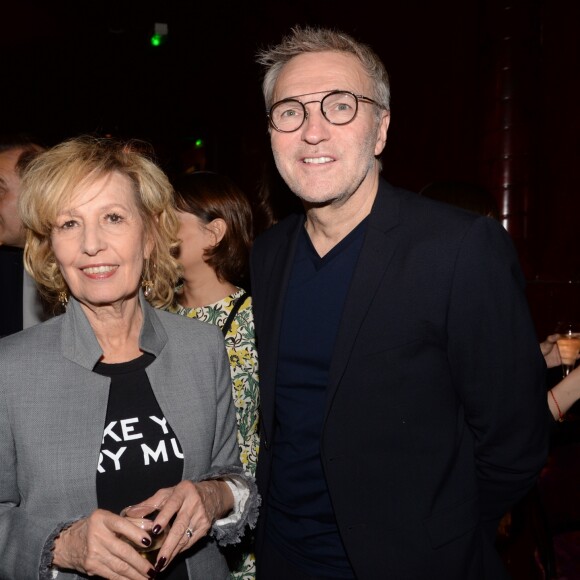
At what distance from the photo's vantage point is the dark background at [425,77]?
4879 millimetres

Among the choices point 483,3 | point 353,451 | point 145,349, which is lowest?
point 353,451

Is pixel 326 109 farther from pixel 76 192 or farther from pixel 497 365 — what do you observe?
pixel 497 365

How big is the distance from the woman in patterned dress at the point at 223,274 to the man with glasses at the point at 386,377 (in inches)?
26.0

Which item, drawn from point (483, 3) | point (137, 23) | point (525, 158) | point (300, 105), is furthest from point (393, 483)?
point (137, 23)

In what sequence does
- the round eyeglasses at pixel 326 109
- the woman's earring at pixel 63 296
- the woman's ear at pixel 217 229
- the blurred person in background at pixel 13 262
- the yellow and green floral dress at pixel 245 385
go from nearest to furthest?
the round eyeglasses at pixel 326 109 → the woman's earring at pixel 63 296 → the blurred person in background at pixel 13 262 → the yellow and green floral dress at pixel 245 385 → the woman's ear at pixel 217 229

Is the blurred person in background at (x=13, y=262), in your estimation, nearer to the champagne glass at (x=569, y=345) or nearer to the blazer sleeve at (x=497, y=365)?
the blazer sleeve at (x=497, y=365)

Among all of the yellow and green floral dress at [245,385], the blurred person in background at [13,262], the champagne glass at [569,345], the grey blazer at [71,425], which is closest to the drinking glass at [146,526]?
the grey blazer at [71,425]

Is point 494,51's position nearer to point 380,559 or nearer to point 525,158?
point 525,158

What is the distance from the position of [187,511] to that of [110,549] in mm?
205

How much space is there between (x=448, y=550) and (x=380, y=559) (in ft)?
0.58

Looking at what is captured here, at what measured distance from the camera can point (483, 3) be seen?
201 inches

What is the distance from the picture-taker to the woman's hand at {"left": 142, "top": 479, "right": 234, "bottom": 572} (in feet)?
4.25

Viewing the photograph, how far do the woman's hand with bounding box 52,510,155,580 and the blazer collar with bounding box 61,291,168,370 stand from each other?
1.40ft

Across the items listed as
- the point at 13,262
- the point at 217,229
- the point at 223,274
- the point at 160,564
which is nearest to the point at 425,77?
the point at 217,229
